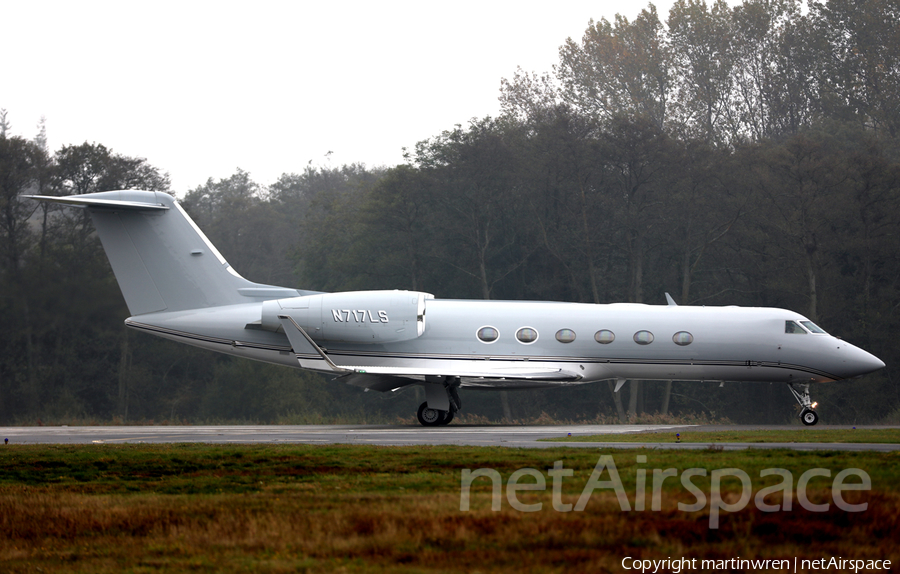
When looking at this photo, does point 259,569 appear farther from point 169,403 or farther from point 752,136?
point 752,136

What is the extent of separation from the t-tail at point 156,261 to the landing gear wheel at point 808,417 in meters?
12.9

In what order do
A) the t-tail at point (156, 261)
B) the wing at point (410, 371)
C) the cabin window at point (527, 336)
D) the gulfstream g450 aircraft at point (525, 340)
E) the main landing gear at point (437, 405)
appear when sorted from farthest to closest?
the t-tail at point (156, 261) → the cabin window at point (527, 336) → the gulfstream g450 aircraft at point (525, 340) → the main landing gear at point (437, 405) → the wing at point (410, 371)

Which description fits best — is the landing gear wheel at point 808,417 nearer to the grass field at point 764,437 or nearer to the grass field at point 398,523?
the grass field at point 764,437

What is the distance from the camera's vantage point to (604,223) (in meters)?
48.9

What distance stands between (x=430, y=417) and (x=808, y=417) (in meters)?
9.26

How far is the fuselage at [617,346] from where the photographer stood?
76.2ft

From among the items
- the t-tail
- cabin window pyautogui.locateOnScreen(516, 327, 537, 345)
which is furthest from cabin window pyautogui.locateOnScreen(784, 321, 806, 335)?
the t-tail

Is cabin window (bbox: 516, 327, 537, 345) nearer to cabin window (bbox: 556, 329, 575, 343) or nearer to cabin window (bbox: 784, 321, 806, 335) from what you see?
cabin window (bbox: 556, 329, 575, 343)

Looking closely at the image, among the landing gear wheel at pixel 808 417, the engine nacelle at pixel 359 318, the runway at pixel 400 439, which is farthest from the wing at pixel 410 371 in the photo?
the landing gear wheel at pixel 808 417

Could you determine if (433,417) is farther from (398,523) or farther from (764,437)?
(398,523)

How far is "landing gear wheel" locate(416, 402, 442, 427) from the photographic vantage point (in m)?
23.4

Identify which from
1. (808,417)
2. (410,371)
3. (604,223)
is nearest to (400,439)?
(410,371)

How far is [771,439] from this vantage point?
653 inches

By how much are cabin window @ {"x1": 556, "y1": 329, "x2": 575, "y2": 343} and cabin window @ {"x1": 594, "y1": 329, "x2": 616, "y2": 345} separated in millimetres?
582
